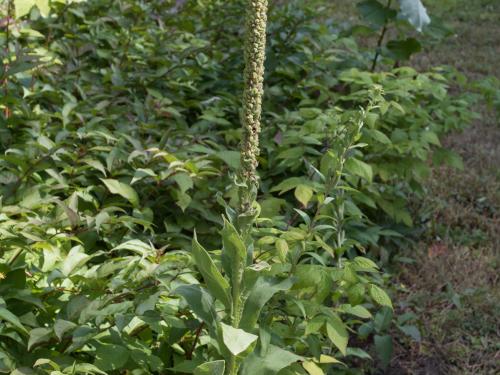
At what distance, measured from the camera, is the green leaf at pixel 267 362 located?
71.5 inches

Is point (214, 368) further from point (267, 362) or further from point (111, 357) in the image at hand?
point (111, 357)

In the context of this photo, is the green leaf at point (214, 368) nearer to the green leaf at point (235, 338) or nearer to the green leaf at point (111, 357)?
the green leaf at point (235, 338)

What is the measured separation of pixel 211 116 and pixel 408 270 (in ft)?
4.75

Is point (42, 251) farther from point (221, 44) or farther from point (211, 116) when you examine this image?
point (221, 44)

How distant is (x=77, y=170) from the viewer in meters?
2.93

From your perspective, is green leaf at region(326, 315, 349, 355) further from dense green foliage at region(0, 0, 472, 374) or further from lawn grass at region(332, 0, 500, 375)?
lawn grass at region(332, 0, 500, 375)

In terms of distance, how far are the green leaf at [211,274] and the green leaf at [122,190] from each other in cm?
118

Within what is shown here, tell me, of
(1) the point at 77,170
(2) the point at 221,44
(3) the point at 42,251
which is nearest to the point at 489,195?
(2) the point at 221,44

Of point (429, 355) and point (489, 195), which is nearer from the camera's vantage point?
point (429, 355)

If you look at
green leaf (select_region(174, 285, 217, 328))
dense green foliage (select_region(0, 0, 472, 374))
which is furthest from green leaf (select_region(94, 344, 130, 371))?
green leaf (select_region(174, 285, 217, 328))

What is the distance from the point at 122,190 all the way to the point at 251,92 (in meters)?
1.42

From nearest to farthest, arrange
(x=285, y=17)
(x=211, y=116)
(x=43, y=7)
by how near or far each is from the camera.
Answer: (x=43, y=7)
(x=211, y=116)
(x=285, y=17)

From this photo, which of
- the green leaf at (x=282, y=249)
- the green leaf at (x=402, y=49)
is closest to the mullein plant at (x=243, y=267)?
the green leaf at (x=282, y=249)

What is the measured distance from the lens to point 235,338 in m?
1.63
